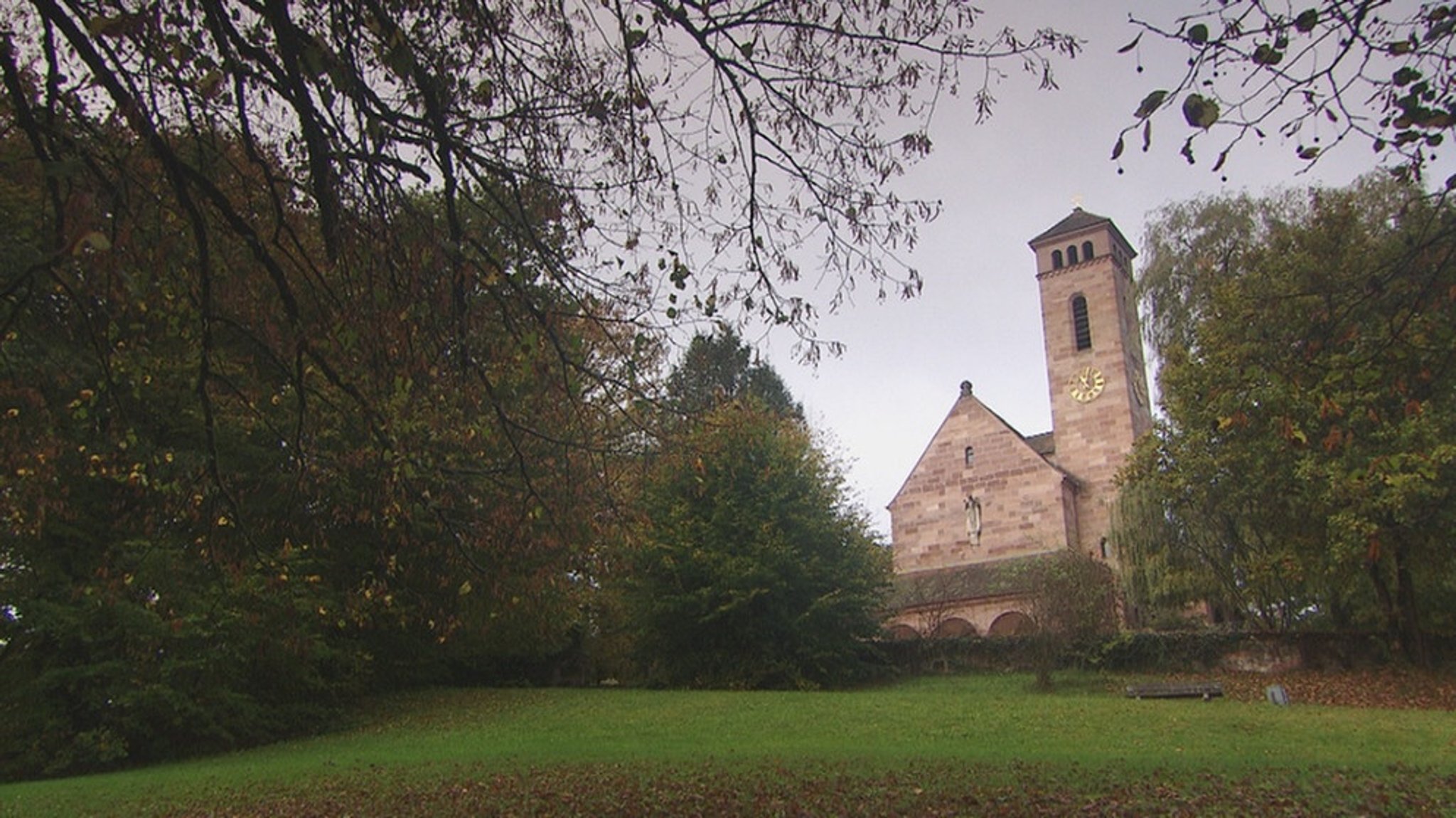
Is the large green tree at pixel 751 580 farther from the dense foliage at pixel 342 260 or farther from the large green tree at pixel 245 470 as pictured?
the dense foliage at pixel 342 260

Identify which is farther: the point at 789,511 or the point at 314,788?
the point at 789,511

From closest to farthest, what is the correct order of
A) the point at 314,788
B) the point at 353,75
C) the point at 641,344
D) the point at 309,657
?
the point at 353,75, the point at 641,344, the point at 314,788, the point at 309,657

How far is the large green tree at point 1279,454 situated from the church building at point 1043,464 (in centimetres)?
616

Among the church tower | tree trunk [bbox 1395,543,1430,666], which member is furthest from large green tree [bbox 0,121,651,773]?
the church tower

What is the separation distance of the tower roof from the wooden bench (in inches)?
848

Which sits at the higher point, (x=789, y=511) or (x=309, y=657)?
(x=789, y=511)

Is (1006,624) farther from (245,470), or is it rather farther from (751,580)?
(245,470)

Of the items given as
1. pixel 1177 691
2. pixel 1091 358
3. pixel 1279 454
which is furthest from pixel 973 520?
pixel 1177 691

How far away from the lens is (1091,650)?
22.9 metres

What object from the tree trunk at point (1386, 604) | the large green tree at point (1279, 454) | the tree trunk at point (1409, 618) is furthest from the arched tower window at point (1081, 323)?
the tree trunk at point (1409, 618)

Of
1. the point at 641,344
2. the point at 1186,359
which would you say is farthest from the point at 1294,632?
the point at 641,344

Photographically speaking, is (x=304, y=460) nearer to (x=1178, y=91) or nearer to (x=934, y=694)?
(x=1178, y=91)

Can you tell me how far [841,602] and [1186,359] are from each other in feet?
30.4

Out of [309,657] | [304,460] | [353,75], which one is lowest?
[309,657]
